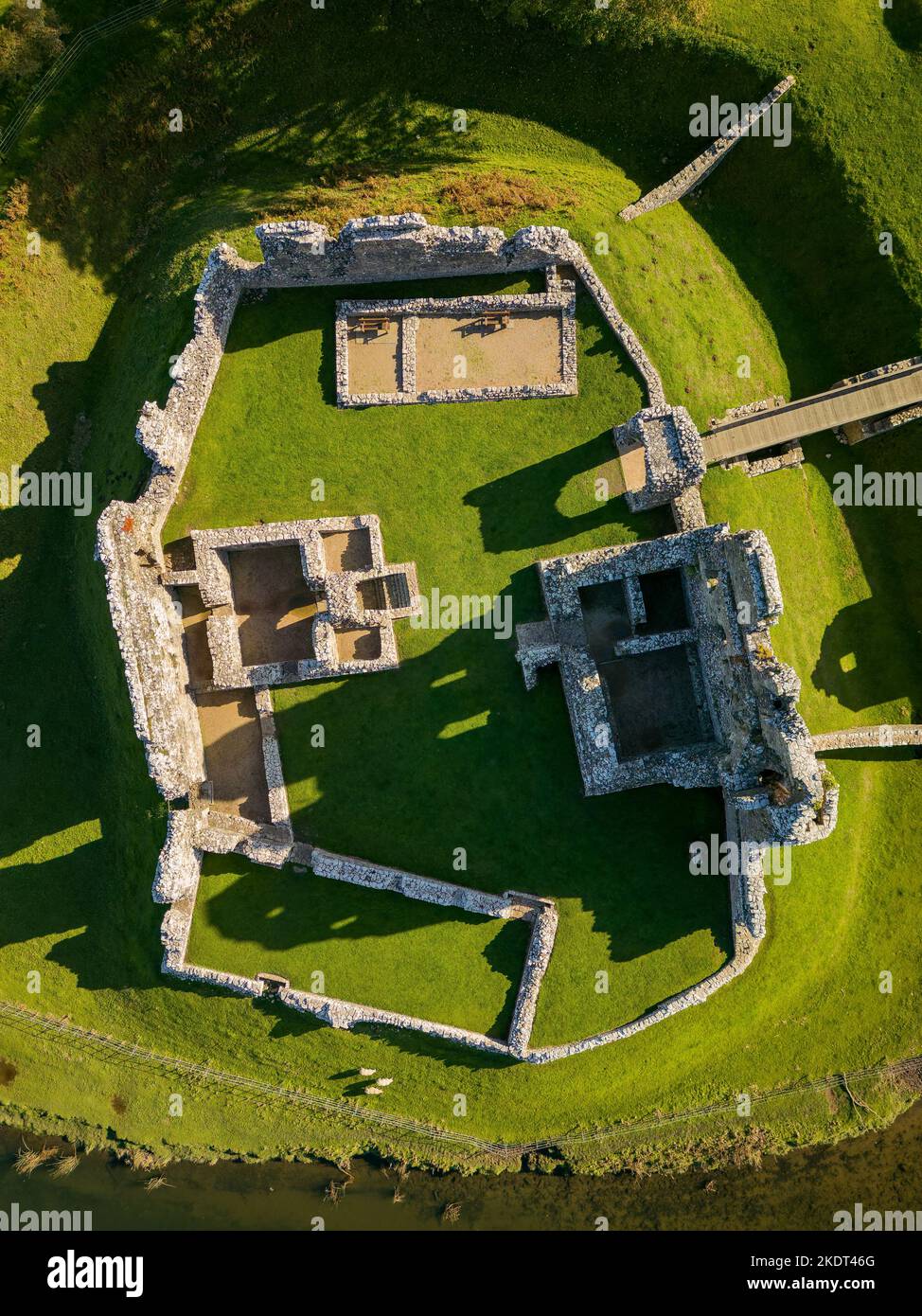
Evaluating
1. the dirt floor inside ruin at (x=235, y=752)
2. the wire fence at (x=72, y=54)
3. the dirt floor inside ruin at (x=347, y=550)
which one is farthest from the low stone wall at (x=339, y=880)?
the wire fence at (x=72, y=54)

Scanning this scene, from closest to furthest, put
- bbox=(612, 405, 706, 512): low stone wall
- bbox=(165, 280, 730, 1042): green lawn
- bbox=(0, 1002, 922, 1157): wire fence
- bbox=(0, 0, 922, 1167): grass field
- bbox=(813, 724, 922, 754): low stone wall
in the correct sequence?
bbox=(612, 405, 706, 512): low stone wall
bbox=(165, 280, 730, 1042): green lawn
bbox=(0, 0, 922, 1167): grass field
bbox=(813, 724, 922, 754): low stone wall
bbox=(0, 1002, 922, 1157): wire fence

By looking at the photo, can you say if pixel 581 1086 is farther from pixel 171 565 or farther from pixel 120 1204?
pixel 171 565

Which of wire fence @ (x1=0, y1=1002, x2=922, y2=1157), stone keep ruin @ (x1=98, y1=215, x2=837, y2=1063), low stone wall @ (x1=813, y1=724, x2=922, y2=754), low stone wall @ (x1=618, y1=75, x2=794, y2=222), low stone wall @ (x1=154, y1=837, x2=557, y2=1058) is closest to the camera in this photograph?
stone keep ruin @ (x1=98, y1=215, x2=837, y2=1063)

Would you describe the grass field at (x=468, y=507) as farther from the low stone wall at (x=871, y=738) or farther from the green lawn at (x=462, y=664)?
the low stone wall at (x=871, y=738)

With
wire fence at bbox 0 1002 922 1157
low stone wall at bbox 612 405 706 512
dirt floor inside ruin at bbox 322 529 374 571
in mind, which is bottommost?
wire fence at bbox 0 1002 922 1157

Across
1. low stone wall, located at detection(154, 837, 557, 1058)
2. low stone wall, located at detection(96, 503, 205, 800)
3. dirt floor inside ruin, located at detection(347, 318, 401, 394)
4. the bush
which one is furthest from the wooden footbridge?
the bush

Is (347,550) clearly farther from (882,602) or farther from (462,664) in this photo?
(882,602)

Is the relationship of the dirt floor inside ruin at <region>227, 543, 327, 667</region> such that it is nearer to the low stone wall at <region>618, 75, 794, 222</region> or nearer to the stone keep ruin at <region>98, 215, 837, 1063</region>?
the stone keep ruin at <region>98, 215, 837, 1063</region>
